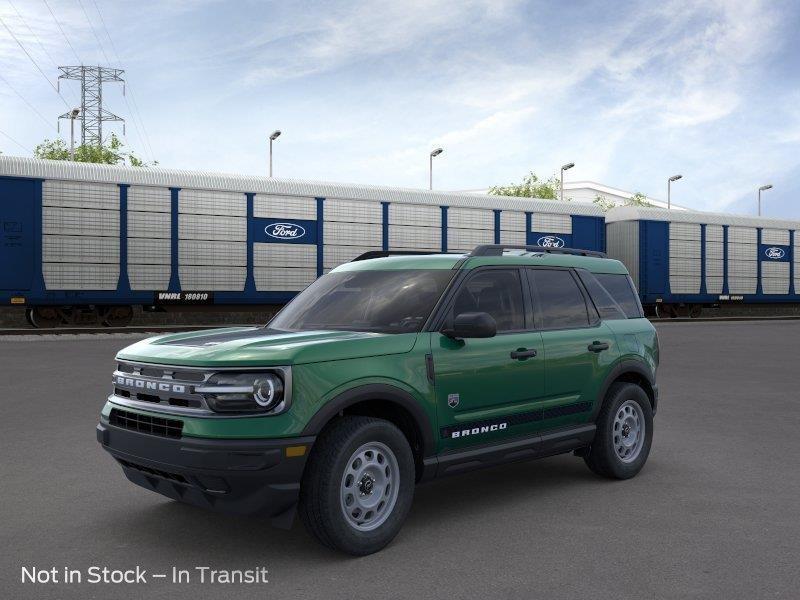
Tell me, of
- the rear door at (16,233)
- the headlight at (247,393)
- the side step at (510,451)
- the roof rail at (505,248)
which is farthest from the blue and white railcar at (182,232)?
the headlight at (247,393)

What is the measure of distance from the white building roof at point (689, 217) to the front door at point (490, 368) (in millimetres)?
27874

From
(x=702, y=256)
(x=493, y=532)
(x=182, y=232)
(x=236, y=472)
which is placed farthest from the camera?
(x=702, y=256)

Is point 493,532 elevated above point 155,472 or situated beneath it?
situated beneath

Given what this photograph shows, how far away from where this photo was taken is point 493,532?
4.90 metres

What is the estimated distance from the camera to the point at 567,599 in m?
3.83

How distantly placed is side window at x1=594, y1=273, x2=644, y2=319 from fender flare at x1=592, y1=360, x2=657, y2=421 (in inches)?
18.5

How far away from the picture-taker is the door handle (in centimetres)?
538

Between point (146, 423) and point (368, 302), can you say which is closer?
point (146, 423)

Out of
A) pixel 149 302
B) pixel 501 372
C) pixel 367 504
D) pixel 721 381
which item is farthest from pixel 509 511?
pixel 149 302

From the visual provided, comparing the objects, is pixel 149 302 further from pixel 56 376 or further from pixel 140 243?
pixel 56 376

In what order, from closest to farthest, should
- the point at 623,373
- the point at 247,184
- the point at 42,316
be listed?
the point at 623,373
the point at 42,316
the point at 247,184

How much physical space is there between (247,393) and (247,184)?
834 inches

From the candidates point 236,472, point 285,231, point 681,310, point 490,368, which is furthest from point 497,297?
point 681,310

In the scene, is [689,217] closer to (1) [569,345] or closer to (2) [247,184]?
(2) [247,184]
